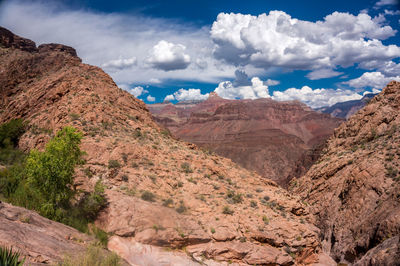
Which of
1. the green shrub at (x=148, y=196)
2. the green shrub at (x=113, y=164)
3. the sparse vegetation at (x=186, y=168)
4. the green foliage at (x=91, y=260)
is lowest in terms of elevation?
the green foliage at (x=91, y=260)

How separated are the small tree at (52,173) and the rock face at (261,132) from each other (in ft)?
260

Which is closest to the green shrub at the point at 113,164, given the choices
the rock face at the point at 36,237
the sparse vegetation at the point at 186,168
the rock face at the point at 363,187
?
the sparse vegetation at the point at 186,168

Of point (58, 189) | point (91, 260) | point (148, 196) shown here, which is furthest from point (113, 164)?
point (91, 260)

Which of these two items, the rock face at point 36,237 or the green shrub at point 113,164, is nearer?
the rock face at point 36,237

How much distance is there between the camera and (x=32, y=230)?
9.91m

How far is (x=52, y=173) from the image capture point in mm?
13859

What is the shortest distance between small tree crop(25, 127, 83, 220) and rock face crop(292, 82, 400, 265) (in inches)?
637

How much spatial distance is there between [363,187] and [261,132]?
122 m

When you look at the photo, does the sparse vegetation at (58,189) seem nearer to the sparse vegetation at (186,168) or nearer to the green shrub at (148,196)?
the green shrub at (148,196)

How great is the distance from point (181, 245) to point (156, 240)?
1446mm

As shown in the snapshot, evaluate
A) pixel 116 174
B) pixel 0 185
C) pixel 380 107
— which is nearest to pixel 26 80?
pixel 0 185

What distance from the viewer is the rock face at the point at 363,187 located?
18031 mm

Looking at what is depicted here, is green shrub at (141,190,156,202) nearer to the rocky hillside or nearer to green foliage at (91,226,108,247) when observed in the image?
the rocky hillside

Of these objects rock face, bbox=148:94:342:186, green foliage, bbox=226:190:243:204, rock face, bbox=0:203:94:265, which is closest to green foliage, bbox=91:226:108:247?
rock face, bbox=0:203:94:265
